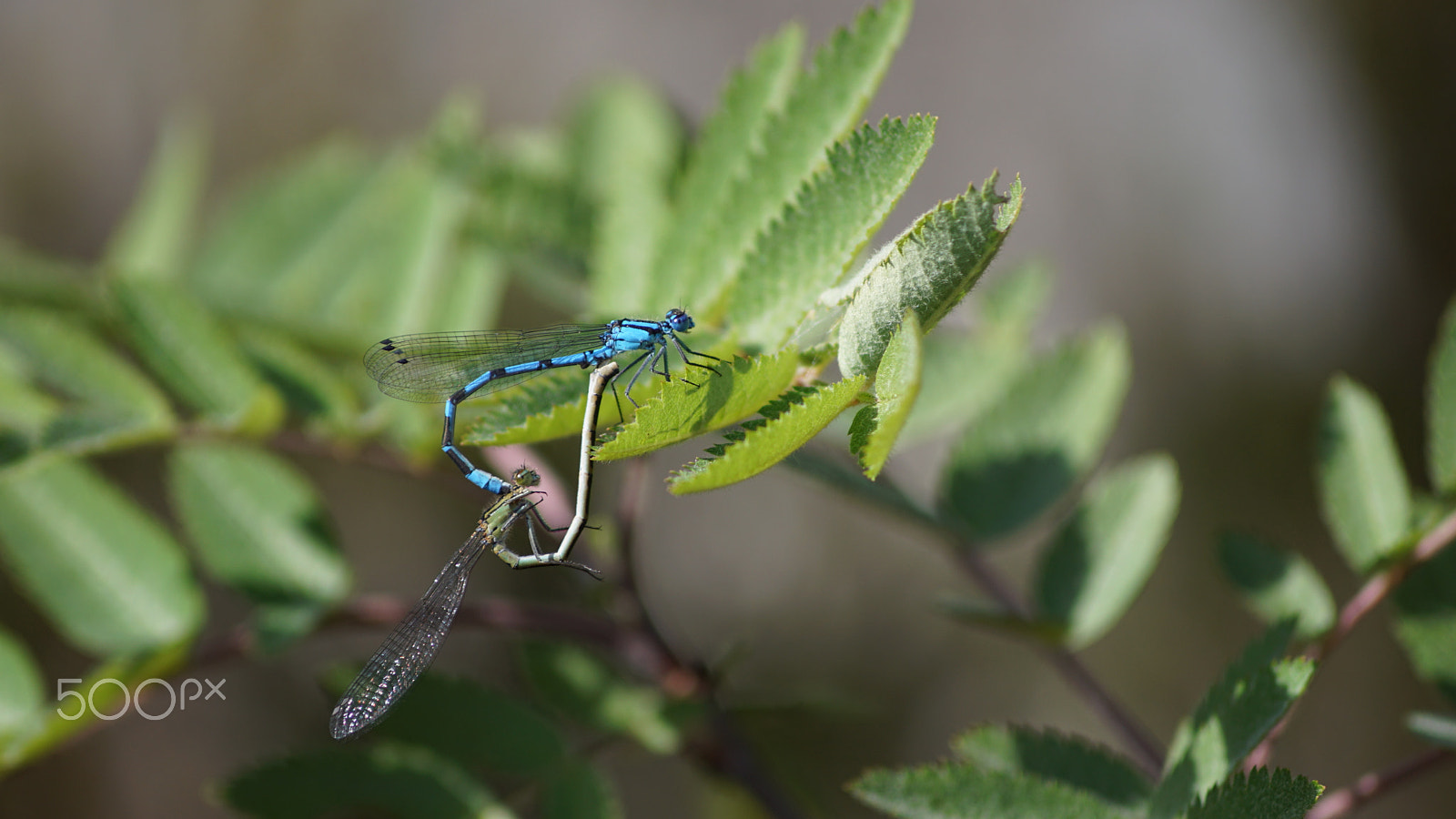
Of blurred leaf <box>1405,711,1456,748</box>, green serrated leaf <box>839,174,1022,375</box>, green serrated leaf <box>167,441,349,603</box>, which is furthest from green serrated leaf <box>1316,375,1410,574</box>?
green serrated leaf <box>167,441,349,603</box>

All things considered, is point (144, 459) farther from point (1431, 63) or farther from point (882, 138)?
point (1431, 63)

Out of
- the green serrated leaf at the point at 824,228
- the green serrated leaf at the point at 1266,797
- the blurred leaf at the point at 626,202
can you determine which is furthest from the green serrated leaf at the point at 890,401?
the blurred leaf at the point at 626,202

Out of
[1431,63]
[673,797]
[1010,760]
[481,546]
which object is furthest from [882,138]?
[1431,63]

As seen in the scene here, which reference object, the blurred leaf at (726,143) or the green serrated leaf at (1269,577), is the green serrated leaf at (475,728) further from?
the green serrated leaf at (1269,577)

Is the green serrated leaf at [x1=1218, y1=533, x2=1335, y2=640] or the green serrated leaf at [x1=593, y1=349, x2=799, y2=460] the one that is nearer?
the green serrated leaf at [x1=593, y1=349, x2=799, y2=460]

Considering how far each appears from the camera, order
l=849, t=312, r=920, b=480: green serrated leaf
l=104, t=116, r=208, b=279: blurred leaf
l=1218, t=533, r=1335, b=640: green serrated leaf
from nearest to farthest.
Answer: l=849, t=312, r=920, b=480: green serrated leaf, l=1218, t=533, r=1335, b=640: green serrated leaf, l=104, t=116, r=208, b=279: blurred leaf

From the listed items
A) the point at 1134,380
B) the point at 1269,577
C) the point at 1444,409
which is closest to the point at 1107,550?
the point at 1269,577

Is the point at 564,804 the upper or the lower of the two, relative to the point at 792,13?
lower

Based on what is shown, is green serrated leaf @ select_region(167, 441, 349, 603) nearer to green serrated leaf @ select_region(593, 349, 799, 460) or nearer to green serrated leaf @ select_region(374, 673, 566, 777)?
green serrated leaf @ select_region(374, 673, 566, 777)
